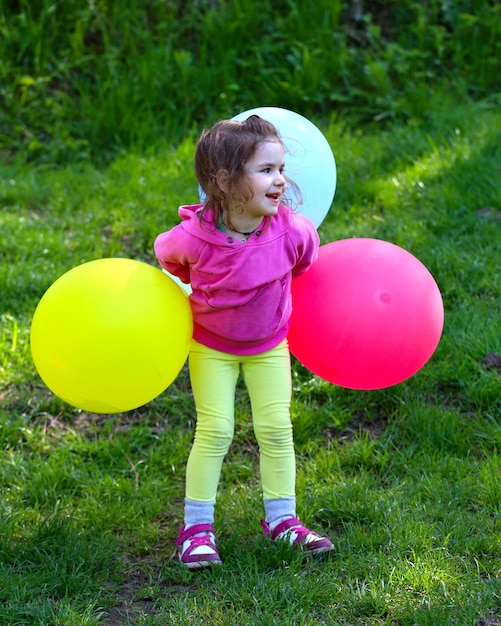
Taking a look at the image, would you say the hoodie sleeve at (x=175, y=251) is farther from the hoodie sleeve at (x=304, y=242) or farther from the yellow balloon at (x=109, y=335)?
the hoodie sleeve at (x=304, y=242)

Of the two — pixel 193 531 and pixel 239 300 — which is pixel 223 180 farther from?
pixel 193 531

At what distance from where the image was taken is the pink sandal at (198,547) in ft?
9.93

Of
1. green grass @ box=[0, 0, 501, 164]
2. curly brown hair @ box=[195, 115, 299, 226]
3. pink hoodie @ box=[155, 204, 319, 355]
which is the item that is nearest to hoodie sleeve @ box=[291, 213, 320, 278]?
pink hoodie @ box=[155, 204, 319, 355]

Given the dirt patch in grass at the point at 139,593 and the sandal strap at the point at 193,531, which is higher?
the sandal strap at the point at 193,531

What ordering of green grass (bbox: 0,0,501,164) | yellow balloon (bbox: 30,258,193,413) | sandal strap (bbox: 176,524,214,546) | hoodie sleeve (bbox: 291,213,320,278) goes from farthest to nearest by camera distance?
green grass (bbox: 0,0,501,164) → sandal strap (bbox: 176,524,214,546) → hoodie sleeve (bbox: 291,213,320,278) → yellow balloon (bbox: 30,258,193,413)

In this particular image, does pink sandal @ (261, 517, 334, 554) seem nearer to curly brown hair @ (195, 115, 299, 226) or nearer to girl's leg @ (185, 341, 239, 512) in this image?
girl's leg @ (185, 341, 239, 512)

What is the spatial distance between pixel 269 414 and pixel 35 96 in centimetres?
402

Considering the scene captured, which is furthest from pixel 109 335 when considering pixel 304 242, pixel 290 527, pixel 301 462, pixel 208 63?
pixel 208 63

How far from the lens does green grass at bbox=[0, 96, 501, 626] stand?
2.86 meters

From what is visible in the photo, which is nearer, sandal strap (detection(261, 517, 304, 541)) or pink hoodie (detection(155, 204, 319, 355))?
pink hoodie (detection(155, 204, 319, 355))

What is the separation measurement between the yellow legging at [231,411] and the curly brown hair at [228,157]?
1.57ft

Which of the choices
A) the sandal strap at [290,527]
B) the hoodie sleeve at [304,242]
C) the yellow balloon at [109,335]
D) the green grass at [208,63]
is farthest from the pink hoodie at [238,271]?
the green grass at [208,63]

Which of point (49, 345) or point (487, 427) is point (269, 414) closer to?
point (49, 345)

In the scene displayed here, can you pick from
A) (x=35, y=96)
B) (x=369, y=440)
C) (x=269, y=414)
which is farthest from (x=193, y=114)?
(x=269, y=414)
